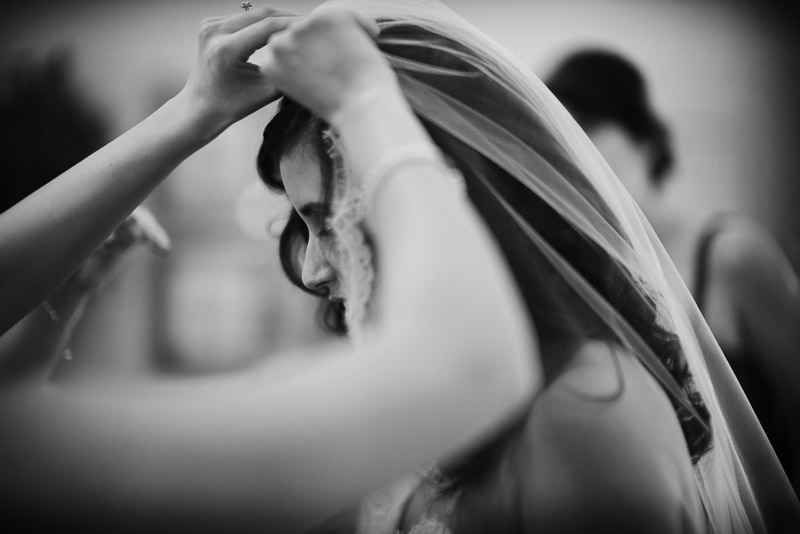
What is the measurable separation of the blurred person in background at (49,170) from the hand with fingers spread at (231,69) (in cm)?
38

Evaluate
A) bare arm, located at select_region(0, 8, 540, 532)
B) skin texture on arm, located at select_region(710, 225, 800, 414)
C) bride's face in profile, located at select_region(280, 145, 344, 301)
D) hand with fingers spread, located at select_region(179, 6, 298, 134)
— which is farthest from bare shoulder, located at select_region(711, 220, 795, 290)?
bare arm, located at select_region(0, 8, 540, 532)

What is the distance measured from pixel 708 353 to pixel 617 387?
11.1 inches

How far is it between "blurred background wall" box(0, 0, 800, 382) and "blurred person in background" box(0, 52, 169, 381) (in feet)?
0.87

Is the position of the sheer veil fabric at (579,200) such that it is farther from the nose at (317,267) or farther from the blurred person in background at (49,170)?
the blurred person in background at (49,170)

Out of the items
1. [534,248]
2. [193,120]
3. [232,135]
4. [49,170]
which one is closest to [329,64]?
[193,120]

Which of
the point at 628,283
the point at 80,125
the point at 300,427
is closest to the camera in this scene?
the point at 300,427

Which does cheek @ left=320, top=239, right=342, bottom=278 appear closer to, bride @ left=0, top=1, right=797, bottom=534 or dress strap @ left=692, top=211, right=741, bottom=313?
bride @ left=0, top=1, right=797, bottom=534

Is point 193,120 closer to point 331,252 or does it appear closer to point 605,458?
point 331,252

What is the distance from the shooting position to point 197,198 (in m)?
3.98

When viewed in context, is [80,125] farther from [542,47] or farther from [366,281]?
[366,281]

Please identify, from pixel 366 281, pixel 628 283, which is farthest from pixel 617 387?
pixel 366 281

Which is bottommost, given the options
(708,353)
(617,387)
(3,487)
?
(708,353)

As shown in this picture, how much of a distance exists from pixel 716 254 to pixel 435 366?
65.6 inches

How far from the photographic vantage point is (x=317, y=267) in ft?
3.06
